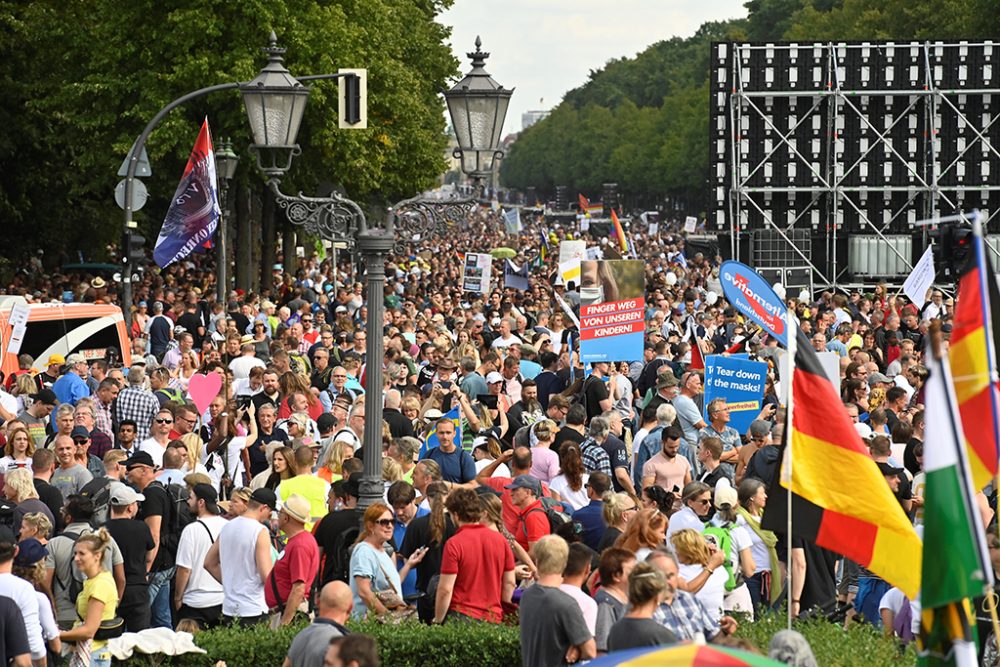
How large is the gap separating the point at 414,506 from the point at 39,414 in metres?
5.23

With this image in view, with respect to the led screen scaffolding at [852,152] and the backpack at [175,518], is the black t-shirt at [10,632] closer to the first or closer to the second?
the backpack at [175,518]

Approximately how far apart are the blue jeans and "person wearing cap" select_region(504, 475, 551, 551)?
6.58ft

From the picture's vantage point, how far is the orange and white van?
2428 cm

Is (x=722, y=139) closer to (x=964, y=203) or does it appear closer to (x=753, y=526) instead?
(x=964, y=203)

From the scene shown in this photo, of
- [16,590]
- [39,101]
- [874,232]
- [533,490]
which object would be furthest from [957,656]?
[874,232]

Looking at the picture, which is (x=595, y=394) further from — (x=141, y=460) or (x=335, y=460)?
(x=141, y=460)

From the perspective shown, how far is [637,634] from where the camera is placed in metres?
8.06

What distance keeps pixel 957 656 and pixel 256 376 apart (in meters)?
12.0

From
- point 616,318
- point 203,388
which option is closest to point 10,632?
point 203,388

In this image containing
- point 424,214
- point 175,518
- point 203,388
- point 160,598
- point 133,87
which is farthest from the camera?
point 133,87

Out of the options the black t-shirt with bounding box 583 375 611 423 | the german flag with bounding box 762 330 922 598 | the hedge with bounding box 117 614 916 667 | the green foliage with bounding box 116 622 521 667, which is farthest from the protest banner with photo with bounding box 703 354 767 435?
the german flag with bounding box 762 330 922 598

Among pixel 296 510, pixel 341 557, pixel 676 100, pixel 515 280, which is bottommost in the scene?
pixel 341 557

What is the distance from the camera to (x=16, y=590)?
9.35 m

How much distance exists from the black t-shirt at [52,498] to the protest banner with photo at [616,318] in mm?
6568
